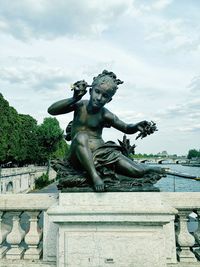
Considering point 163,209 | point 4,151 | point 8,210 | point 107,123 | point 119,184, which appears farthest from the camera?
point 4,151

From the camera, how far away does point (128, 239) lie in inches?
173

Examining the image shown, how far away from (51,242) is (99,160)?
1449 mm

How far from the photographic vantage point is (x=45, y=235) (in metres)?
4.88

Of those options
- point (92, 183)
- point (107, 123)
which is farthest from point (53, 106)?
point (92, 183)

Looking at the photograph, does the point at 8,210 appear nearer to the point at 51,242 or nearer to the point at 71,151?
the point at 51,242

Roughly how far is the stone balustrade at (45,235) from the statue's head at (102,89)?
1636mm

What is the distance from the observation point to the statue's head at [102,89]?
490cm

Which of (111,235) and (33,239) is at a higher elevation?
(111,235)

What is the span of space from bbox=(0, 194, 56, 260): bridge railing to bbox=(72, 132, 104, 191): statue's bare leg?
0.85 metres

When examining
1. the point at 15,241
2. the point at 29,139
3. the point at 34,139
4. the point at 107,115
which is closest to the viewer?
the point at 15,241

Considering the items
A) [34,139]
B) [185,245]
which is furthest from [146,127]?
[34,139]

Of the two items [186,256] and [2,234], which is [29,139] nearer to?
[2,234]

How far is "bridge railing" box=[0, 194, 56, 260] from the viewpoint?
191 inches

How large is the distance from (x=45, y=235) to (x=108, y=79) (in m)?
2.60
